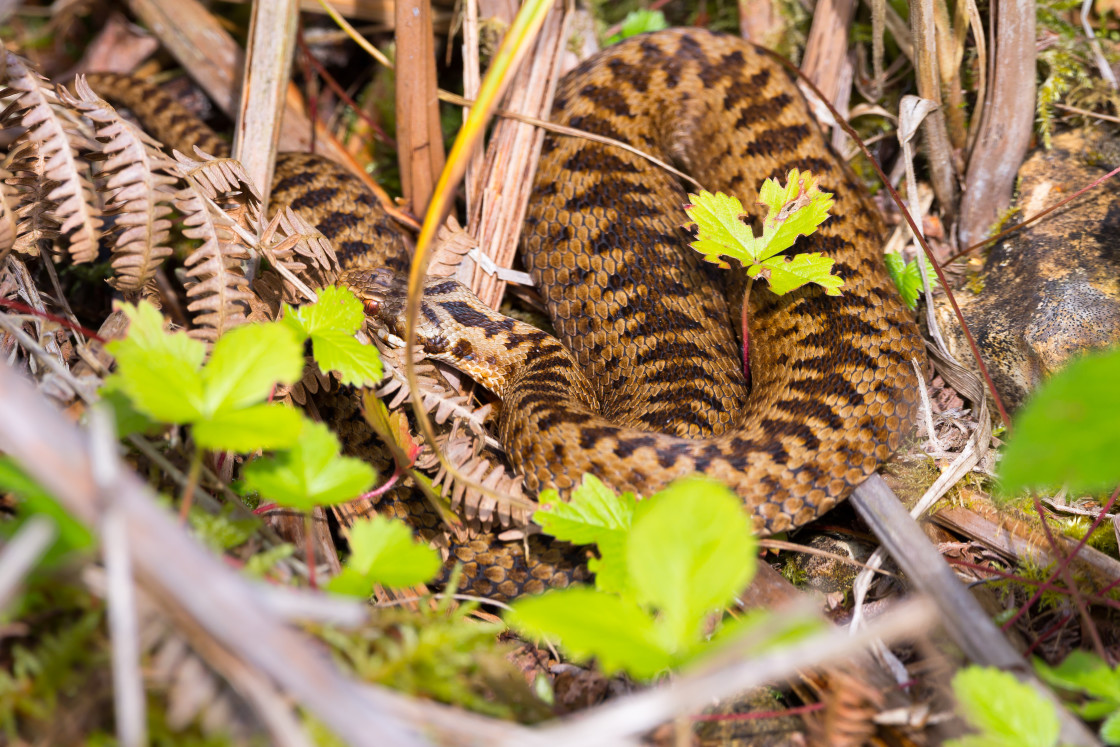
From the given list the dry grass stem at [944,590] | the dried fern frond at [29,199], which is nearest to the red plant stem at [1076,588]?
the dry grass stem at [944,590]

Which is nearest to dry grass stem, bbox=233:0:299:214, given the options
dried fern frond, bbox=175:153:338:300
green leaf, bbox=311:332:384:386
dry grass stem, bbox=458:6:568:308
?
dried fern frond, bbox=175:153:338:300

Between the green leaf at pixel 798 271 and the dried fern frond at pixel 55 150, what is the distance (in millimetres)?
2666

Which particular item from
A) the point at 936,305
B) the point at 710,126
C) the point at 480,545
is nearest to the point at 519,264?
the point at 710,126

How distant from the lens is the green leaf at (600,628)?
69.1 inches

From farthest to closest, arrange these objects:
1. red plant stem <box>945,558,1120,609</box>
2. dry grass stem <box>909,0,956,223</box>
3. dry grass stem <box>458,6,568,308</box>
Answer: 1. dry grass stem <box>458,6,568,308</box>
2. dry grass stem <box>909,0,956,223</box>
3. red plant stem <box>945,558,1120,609</box>

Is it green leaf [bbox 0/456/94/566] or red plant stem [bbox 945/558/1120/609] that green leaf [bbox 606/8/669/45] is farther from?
green leaf [bbox 0/456/94/566]

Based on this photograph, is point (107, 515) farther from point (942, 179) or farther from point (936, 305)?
point (942, 179)

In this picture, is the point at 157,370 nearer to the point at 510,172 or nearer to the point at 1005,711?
the point at 1005,711

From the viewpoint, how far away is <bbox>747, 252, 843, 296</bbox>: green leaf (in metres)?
3.46

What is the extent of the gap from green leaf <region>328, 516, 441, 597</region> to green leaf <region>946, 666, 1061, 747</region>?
1.43 m

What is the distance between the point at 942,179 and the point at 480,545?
3176 mm

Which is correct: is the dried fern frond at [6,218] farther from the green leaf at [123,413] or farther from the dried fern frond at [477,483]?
the dried fern frond at [477,483]

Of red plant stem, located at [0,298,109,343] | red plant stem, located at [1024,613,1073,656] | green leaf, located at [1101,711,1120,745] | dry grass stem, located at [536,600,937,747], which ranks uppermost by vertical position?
red plant stem, located at [0,298,109,343]

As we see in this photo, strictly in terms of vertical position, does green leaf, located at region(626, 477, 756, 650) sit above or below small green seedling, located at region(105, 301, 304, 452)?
below
